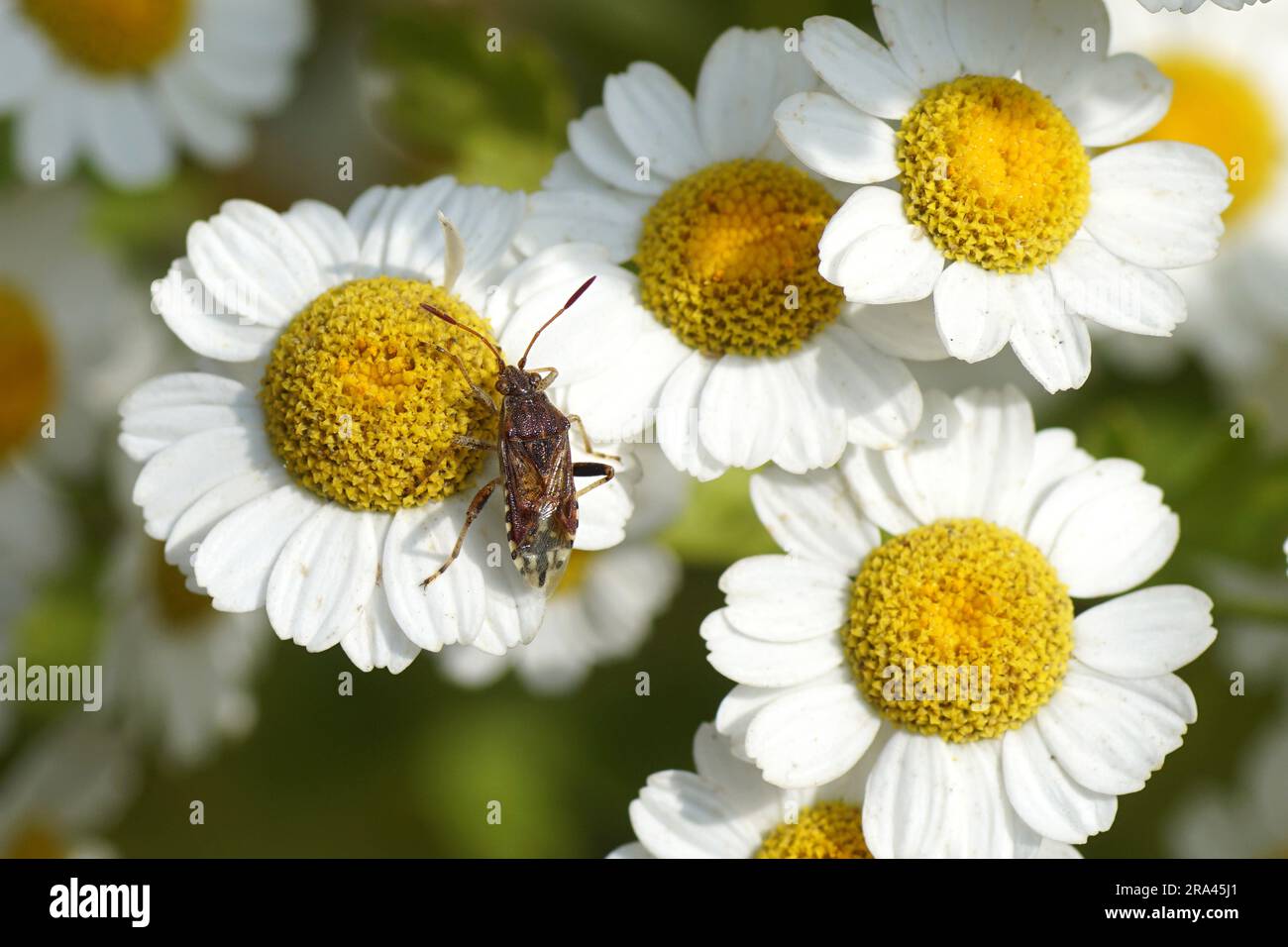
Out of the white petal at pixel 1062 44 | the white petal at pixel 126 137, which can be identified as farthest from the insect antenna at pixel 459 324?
the white petal at pixel 126 137

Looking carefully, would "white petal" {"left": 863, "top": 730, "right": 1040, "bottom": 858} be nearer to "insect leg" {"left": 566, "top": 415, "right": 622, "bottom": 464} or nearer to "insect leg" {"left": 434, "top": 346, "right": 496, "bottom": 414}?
"insect leg" {"left": 566, "top": 415, "right": 622, "bottom": 464}

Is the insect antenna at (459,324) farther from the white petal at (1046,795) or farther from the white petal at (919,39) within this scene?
the white petal at (1046,795)

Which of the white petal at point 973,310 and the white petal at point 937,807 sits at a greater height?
the white petal at point 973,310

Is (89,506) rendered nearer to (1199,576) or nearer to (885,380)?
(885,380)

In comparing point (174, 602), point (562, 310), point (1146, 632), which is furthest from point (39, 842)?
point (1146, 632)

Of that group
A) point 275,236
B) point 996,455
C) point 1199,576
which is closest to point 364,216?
point 275,236

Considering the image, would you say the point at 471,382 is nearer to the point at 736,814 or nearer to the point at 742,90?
the point at 742,90
